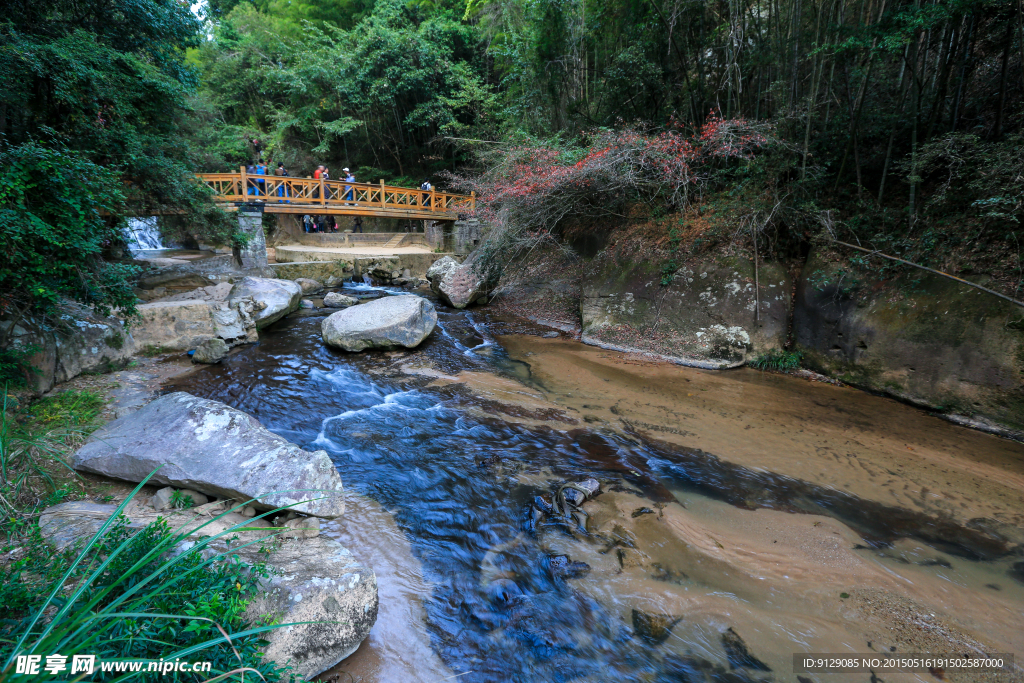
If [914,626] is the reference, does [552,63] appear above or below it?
above

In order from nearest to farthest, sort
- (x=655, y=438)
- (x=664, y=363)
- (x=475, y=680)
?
(x=475, y=680)
(x=655, y=438)
(x=664, y=363)

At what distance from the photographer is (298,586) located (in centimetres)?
223

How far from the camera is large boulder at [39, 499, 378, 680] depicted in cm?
207

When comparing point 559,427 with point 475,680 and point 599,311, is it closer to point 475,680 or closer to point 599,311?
point 475,680

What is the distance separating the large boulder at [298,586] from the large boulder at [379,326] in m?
4.44

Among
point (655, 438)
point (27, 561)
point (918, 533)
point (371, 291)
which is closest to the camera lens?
point (27, 561)

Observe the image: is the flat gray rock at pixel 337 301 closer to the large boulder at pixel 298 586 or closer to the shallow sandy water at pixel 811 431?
the shallow sandy water at pixel 811 431

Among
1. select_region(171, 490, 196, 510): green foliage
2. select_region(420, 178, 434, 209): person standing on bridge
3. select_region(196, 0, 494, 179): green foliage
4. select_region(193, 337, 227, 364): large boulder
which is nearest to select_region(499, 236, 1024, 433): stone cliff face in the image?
select_region(193, 337, 227, 364): large boulder

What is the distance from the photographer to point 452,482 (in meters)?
3.94

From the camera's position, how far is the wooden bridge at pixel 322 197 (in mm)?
10594

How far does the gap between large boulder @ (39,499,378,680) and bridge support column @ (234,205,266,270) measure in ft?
28.1

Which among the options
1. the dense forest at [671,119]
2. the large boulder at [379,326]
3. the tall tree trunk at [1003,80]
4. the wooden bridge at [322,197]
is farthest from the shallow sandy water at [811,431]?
the wooden bridge at [322,197]

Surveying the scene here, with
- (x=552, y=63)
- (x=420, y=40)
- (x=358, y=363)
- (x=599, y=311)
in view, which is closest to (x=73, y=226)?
(x=358, y=363)

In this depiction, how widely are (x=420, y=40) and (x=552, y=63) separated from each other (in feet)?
25.6
